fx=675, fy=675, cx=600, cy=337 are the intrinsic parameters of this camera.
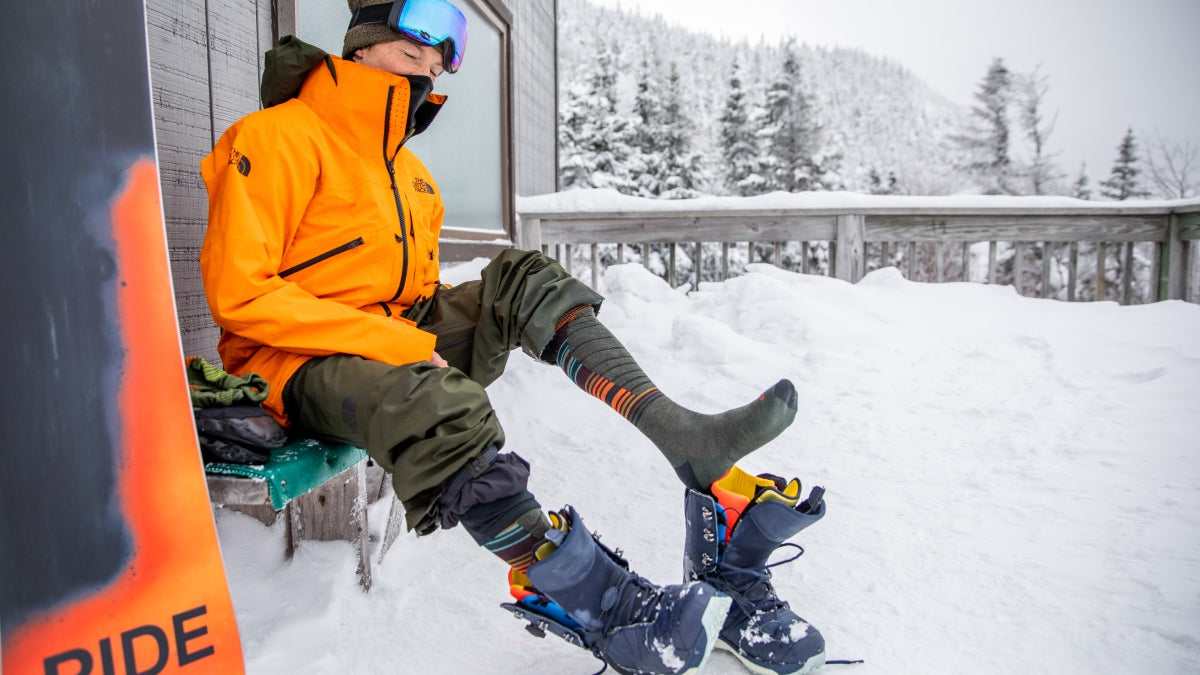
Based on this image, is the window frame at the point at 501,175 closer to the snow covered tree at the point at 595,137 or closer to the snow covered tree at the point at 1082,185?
the snow covered tree at the point at 595,137

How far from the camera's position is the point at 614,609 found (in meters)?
1.24

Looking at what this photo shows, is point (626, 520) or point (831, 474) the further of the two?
point (831, 474)

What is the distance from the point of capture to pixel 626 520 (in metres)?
2.03

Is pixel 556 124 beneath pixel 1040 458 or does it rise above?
above

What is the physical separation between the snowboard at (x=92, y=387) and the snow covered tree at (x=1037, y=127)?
112 ft

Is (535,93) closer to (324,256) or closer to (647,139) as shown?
(324,256)

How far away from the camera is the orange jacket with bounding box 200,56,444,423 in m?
1.26

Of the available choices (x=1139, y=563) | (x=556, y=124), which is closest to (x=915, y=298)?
(x=1139, y=563)

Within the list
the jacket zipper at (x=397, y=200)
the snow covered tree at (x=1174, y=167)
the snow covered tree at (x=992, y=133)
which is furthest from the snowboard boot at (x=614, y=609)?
the snow covered tree at (x=992, y=133)

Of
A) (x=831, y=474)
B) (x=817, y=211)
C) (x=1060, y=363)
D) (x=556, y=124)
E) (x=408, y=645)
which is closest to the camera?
(x=408, y=645)

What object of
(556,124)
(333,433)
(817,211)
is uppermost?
(556,124)

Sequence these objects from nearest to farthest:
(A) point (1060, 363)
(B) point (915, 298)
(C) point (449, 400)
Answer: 1. (C) point (449, 400)
2. (A) point (1060, 363)
3. (B) point (915, 298)

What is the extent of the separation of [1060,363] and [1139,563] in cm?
193

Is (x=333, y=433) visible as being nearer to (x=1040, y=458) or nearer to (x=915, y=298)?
(x=1040, y=458)
